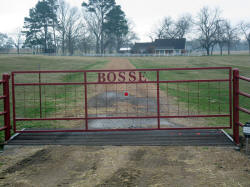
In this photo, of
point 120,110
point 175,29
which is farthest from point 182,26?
point 120,110

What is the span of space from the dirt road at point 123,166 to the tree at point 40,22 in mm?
73983

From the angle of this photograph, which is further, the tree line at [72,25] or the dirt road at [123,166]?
the tree line at [72,25]

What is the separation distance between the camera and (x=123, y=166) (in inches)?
234

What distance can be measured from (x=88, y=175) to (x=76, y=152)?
145 centimetres

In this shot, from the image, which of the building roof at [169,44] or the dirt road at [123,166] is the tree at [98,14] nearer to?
the building roof at [169,44]

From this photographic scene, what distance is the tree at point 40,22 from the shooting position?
77875 millimetres

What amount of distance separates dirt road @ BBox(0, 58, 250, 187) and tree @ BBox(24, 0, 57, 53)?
7398 centimetres

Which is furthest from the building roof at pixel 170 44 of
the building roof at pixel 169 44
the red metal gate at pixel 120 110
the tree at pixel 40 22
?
the red metal gate at pixel 120 110

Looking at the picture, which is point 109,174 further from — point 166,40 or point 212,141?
point 166,40

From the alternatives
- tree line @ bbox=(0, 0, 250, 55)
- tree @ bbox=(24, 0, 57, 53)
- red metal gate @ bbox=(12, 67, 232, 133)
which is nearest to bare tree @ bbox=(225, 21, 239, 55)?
tree line @ bbox=(0, 0, 250, 55)

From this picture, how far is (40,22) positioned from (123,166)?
7801cm

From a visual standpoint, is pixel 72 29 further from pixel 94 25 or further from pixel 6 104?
pixel 6 104

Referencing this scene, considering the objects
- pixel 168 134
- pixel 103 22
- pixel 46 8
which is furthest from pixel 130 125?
pixel 103 22

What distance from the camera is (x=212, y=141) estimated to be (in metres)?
7.46
